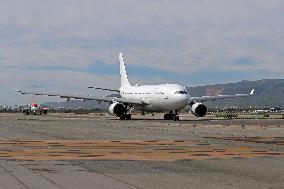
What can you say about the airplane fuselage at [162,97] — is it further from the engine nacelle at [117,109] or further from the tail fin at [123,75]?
the tail fin at [123,75]

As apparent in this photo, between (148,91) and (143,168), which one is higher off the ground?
(148,91)

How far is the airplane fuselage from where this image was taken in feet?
191

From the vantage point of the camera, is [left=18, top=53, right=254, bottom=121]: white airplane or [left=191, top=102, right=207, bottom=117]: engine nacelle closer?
[left=18, top=53, right=254, bottom=121]: white airplane

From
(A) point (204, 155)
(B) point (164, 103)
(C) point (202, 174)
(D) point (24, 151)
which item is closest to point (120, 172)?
(C) point (202, 174)

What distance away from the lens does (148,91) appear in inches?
2525

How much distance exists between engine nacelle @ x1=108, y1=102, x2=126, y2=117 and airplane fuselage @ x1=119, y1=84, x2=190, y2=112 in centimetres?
325

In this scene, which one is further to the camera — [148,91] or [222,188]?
[148,91]

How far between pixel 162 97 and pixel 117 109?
19.4 ft

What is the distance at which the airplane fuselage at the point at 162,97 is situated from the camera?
58.2m

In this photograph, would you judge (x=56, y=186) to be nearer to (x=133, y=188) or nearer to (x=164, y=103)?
(x=133, y=188)

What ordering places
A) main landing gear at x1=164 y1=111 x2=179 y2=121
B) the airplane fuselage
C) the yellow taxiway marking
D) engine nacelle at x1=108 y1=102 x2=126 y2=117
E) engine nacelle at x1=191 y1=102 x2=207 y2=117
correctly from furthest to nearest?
engine nacelle at x1=108 y1=102 x2=126 y2=117
main landing gear at x1=164 y1=111 x2=179 y2=121
engine nacelle at x1=191 y1=102 x2=207 y2=117
the airplane fuselage
the yellow taxiway marking

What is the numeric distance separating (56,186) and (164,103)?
50338 millimetres

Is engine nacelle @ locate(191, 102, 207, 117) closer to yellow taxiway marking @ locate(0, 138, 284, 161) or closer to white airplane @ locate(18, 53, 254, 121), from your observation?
white airplane @ locate(18, 53, 254, 121)

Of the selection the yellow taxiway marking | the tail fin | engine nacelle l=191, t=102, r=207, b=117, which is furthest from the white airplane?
the yellow taxiway marking
